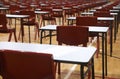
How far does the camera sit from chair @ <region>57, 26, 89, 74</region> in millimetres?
3803

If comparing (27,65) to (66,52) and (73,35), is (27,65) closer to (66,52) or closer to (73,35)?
(66,52)

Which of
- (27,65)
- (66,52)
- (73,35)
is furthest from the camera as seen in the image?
(73,35)

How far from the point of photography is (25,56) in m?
2.03

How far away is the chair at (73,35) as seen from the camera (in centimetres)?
380

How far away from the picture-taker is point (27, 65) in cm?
206

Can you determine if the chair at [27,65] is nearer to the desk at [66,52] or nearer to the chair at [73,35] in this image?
the desk at [66,52]

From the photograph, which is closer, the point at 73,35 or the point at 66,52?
the point at 66,52

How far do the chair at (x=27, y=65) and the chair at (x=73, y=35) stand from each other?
1.79 metres

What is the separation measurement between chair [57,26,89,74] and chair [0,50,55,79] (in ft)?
5.89

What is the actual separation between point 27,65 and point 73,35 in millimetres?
1861

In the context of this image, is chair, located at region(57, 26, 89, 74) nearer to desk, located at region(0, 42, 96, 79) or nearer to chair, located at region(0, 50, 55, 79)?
desk, located at region(0, 42, 96, 79)

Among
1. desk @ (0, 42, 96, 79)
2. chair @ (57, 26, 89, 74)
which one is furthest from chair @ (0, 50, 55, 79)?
chair @ (57, 26, 89, 74)

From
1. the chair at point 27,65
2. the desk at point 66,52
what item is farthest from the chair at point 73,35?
the chair at point 27,65

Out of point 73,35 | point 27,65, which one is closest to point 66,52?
point 27,65
